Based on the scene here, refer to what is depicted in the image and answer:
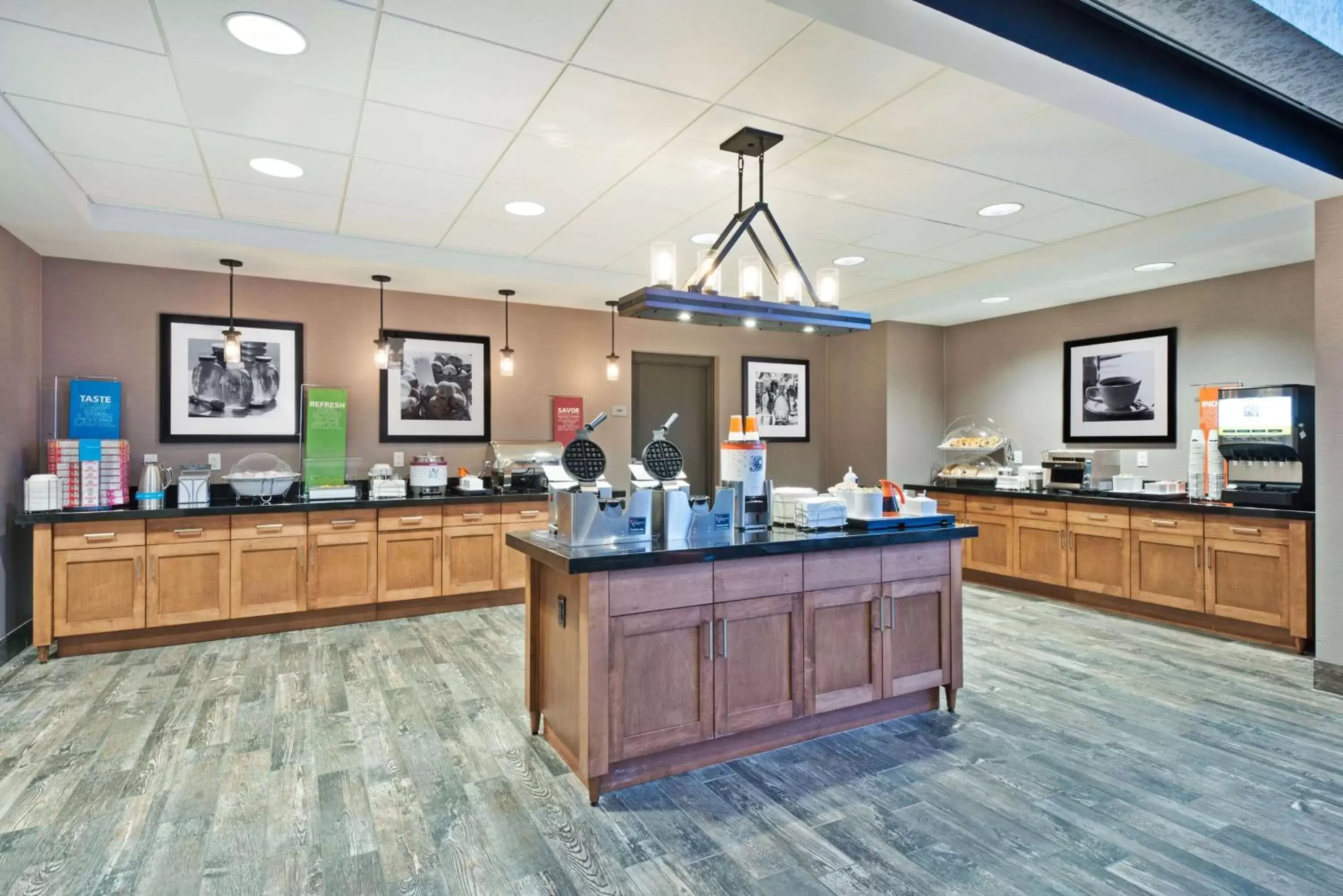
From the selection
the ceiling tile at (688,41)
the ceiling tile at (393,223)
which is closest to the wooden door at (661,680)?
the ceiling tile at (688,41)

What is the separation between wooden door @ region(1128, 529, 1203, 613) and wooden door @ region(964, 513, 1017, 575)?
3.23ft

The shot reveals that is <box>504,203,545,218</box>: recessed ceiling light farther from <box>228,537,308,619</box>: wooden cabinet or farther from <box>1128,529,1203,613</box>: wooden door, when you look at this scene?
<box>1128,529,1203,613</box>: wooden door

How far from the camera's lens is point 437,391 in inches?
228

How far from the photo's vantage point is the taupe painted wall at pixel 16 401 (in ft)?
13.1

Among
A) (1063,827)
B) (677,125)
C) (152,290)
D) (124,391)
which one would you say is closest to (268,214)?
(152,290)

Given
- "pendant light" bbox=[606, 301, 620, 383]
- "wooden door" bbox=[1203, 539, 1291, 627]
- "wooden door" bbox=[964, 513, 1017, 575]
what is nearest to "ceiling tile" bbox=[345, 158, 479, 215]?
"pendant light" bbox=[606, 301, 620, 383]

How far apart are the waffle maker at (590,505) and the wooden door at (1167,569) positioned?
4.06m

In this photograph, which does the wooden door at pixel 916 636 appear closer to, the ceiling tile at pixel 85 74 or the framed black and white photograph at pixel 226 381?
the ceiling tile at pixel 85 74

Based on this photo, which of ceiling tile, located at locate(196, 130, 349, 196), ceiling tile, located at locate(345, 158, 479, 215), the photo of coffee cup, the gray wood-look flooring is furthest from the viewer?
the photo of coffee cup

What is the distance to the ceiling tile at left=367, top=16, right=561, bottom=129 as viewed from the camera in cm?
234

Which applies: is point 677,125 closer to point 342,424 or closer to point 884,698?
point 884,698

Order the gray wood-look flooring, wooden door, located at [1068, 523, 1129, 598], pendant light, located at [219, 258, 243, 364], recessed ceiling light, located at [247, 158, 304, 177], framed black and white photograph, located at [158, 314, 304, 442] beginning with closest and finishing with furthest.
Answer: the gray wood-look flooring, recessed ceiling light, located at [247, 158, 304, 177], pendant light, located at [219, 258, 243, 364], framed black and white photograph, located at [158, 314, 304, 442], wooden door, located at [1068, 523, 1129, 598]

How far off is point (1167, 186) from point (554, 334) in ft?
14.7

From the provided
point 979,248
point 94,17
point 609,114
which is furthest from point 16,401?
point 979,248
